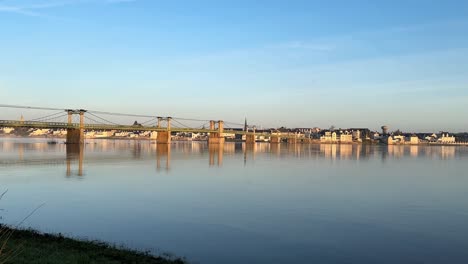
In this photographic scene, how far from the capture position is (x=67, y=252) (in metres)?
9.77

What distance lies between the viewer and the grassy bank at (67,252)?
29.8ft

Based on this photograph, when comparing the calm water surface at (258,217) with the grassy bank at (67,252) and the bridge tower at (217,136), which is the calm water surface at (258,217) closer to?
the grassy bank at (67,252)

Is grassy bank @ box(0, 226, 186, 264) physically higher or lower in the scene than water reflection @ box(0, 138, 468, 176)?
higher

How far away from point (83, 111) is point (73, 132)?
6755 mm

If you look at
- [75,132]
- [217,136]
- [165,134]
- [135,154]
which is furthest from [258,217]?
[217,136]

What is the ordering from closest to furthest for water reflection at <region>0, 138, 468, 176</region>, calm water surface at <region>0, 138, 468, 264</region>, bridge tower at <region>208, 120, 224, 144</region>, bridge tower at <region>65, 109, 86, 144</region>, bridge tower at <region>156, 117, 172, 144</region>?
calm water surface at <region>0, 138, 468, 264</region> → water reflection at <region>0, 138, 468, 176</region> → bridge tower at <region>65, 109, 86, 144</region> → bridge tower at <region>156, 117, 172, 144</region> → bridge tower at <region>208, 120, 224, 144</region>

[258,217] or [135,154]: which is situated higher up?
[258,217]

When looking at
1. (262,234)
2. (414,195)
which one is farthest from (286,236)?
(414,195)

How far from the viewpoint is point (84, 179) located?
2919cm

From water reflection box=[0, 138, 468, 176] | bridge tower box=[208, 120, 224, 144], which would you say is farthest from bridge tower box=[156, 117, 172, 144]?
water reflection box=[0, 138, 468, 176]

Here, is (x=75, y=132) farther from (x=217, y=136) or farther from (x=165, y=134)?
(x=217, y=136)

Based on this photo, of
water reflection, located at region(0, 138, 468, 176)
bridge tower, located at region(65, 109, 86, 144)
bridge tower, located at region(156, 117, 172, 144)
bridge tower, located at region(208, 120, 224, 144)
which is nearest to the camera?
water reflection, located at region(0, 138, 468, 176)

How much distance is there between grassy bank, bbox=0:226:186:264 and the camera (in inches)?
357

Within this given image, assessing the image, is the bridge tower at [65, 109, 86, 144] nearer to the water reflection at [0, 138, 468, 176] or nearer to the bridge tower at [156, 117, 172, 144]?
the water reflection at [0, 138, 468, 176]
